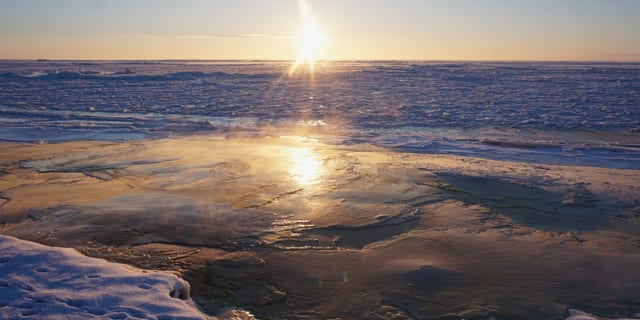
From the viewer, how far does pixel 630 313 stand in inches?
145

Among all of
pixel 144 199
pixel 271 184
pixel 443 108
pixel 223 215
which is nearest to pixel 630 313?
pixel 223 215

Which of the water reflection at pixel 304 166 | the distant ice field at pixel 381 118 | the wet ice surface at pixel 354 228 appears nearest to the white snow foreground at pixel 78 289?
the wet ice surface at pixel 354 228

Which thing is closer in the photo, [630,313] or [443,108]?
[630,313]

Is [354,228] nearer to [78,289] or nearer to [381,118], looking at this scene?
[78,289]

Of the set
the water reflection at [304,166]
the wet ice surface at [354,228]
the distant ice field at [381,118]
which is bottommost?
the wet ice surface at [354,228]

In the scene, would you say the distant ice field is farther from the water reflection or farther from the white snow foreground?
the white snow foreground

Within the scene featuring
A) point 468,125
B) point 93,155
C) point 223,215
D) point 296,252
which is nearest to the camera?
point 296,252

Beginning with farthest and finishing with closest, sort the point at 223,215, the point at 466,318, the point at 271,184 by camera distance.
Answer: the point at 271,184
the point at 223,215
the point at 466,318

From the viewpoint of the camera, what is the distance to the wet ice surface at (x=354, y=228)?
3.97 m

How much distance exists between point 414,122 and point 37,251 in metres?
11.4

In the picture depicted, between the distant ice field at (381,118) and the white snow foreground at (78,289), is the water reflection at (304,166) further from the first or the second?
the white snow foreground at (78,289)

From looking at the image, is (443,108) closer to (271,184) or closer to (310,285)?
(271,184)

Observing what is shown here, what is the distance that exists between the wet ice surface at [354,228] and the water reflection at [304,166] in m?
0.06

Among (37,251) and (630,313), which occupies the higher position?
(37,251)
